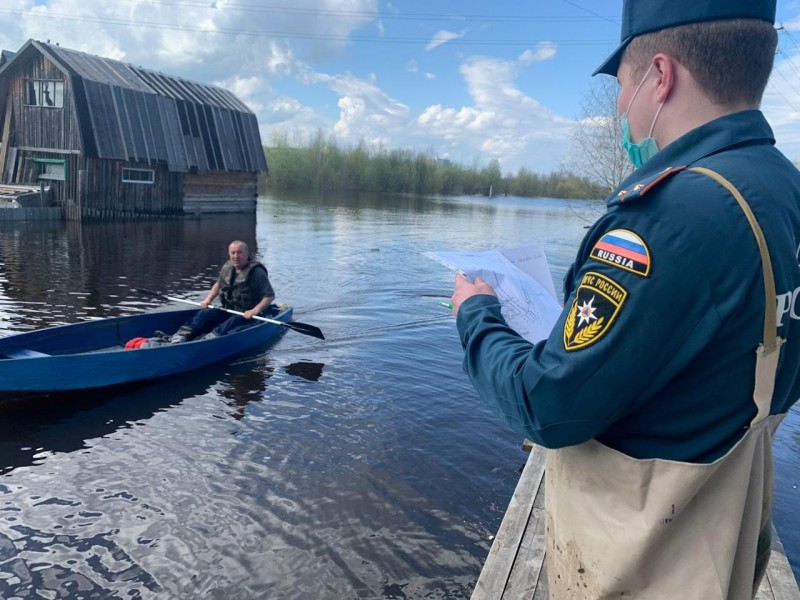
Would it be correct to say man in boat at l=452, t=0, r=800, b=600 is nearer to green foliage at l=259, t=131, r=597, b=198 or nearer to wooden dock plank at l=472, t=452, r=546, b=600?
wooden dock plank at l=472, t=452, r=546, b=600

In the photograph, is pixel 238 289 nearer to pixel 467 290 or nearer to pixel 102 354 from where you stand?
pixel 102 354

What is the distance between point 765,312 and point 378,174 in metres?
85.9

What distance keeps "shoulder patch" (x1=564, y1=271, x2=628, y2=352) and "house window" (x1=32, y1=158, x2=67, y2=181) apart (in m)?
28.1

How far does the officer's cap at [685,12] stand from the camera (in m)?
1.27

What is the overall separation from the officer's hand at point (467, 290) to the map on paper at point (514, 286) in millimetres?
39

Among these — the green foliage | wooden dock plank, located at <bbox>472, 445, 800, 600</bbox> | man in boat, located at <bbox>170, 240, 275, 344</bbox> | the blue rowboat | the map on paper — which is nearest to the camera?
the map on paper

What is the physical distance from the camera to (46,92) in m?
24.7

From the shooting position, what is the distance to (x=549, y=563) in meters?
1.67

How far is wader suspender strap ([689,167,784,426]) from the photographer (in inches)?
45.4

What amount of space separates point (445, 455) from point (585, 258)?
5.97 m

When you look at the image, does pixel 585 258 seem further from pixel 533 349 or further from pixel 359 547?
pixel 359 547

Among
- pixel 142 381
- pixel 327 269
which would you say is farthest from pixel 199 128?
pixel 142 381

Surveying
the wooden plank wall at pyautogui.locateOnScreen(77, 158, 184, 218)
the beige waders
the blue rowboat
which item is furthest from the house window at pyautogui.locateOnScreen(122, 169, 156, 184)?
the beige waders

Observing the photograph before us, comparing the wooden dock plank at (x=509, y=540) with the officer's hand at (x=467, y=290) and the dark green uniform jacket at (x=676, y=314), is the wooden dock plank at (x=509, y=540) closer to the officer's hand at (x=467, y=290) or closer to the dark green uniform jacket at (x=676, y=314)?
the officer's hand at (x=467, y=290)
